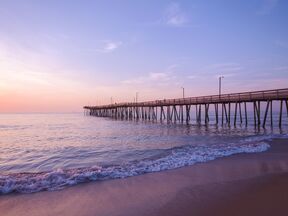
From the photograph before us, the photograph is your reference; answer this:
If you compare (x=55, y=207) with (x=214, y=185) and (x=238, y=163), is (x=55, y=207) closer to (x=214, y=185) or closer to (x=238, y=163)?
(x=214, y=185)

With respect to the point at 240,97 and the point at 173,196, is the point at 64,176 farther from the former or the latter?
the point at 240,97

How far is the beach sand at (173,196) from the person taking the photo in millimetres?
5160

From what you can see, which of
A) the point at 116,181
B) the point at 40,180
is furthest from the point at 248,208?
the point at 40,180

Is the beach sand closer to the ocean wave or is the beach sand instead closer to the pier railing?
the ocean wave

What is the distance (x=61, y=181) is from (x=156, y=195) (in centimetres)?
279

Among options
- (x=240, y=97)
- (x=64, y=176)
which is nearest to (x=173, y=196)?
(x=64, y=176)

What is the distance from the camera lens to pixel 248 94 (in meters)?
26.3

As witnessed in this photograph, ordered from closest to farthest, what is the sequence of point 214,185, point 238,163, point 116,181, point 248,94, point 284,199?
point 284,199 → point 214,185 → point 116,181 → point 238,163 → point 248,94

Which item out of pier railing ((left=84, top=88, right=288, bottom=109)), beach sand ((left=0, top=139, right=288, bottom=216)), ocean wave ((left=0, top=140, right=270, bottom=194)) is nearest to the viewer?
beach sand ((left=0, top=139, right=288, bottom=216))

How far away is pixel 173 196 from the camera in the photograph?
5.90 metres

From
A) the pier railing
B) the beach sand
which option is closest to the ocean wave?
the beach sand

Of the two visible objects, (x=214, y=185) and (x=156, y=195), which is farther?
(x=214, y=185)

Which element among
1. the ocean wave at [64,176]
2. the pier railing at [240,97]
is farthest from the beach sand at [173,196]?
the pier railing at [240,97]

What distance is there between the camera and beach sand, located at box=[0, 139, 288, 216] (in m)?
5.16
